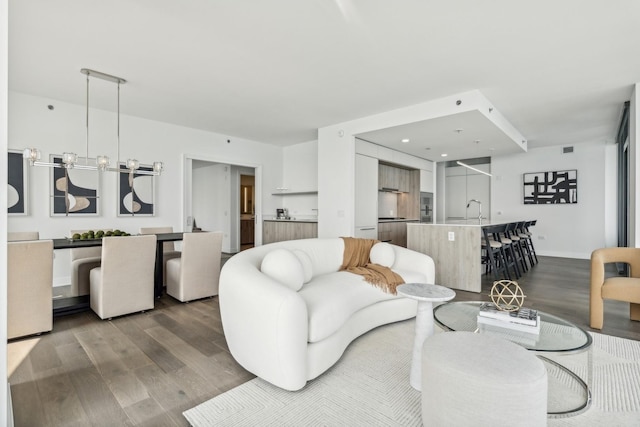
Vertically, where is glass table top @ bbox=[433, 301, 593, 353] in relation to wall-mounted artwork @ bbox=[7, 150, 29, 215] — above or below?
below

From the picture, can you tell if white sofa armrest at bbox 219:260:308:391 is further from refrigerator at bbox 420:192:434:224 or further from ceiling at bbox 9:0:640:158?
refrigerator at bbox 420:192:434:224

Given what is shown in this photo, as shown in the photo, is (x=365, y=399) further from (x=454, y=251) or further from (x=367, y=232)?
(x=367, y=232)

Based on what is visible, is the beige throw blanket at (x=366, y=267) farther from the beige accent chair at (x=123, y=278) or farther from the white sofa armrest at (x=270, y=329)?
the beige accent chair at (x=123, y=278)

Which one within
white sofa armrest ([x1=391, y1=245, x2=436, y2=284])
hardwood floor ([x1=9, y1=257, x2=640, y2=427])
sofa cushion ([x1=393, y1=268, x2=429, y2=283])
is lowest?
hardwood floor ([x1=9, y1=257, x2=640, y2=427])

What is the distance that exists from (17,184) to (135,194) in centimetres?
139

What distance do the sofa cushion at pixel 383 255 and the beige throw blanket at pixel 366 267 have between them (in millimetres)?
60

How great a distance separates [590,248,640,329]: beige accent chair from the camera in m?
2.84

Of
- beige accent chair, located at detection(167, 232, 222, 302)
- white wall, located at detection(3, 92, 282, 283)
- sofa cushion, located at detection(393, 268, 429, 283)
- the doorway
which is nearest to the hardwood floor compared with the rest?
beige accent chair, located at detection(167, 232, 222, 302)

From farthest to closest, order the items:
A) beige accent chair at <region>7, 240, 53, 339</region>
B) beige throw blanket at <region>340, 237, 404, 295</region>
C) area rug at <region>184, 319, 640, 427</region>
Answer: beige throw blanket at <region>340, 237, 404, 295</region> < beige accent chair at <region>7, 240, 53, 339</region> < area rug at <region>184, 319, 640, 427</region>

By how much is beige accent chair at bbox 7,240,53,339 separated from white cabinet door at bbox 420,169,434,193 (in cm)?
695

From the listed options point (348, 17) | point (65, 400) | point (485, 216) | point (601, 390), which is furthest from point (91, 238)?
point (485, 216)

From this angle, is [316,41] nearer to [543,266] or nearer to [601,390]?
[601,390]

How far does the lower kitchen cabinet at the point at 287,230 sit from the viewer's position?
628cm

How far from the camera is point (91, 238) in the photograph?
3631 millimetres
